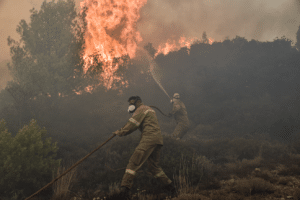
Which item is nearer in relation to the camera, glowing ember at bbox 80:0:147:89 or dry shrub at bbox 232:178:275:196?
dry shrub at bbox 232:178:275:196

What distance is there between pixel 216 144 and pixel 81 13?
1535 cm

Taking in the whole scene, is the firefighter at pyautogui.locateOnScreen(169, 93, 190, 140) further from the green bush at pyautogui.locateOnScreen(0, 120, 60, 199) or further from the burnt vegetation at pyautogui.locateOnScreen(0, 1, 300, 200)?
the green bush at pyautogui.locateOnScreen(0, 120, 60, 199)

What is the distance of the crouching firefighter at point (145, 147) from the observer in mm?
4445

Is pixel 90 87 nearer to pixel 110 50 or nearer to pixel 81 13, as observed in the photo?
pixel 110 50

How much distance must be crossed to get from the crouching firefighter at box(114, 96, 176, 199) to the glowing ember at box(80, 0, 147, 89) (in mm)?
12340

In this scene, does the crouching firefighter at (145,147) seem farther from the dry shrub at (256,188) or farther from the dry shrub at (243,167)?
the dry shrub at (243,167)

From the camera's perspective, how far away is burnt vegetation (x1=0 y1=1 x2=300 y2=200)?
6.71 metres

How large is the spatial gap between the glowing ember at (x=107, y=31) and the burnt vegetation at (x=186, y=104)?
3.43ft

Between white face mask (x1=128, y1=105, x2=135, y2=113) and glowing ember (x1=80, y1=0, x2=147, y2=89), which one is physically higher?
glowing ember (x1=80, y1=0, x2=147, y2=89)

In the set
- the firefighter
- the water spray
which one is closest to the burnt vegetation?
the water spray

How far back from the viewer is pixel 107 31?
16.4m

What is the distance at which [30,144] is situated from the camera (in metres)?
5.70

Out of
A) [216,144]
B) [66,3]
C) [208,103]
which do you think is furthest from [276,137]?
[66,3]

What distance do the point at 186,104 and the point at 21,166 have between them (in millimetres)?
12826
